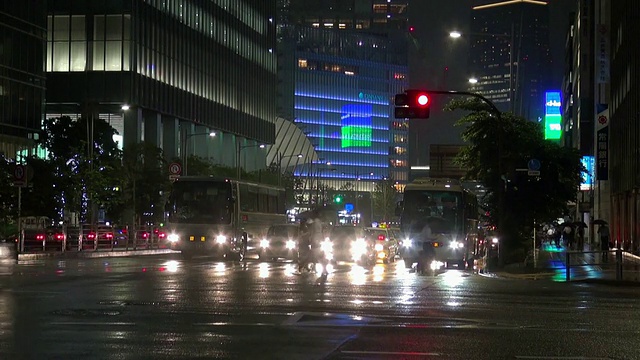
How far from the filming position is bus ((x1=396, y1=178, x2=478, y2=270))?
4028 cm

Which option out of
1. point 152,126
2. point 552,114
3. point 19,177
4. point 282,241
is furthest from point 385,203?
point 19,177

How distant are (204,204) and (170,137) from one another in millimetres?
53124

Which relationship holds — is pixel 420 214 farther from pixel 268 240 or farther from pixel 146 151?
pixel 146 151

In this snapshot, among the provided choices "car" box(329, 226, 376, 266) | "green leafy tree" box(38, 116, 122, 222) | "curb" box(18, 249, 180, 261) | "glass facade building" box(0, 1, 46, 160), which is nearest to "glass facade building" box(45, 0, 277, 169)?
"glass facade building" box(0, 1, 46, 160)

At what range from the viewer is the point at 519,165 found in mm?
48656

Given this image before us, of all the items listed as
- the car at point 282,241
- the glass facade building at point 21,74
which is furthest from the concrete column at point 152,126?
the car at point 282,241

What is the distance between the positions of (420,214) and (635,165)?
51.8 feet

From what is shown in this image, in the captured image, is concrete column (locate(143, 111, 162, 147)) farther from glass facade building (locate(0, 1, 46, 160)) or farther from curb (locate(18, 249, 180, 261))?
curb (locate(18, 249, 180, 261))

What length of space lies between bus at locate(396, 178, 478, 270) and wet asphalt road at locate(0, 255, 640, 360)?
1258 cm

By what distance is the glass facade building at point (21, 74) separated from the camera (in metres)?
72.2

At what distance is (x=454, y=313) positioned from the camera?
1858 centimetres

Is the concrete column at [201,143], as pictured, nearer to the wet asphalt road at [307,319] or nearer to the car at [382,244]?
the car at [382,244]

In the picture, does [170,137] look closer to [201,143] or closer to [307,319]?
[201,143]

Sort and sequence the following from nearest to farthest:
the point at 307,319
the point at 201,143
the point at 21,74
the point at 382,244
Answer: the point at 307,319 < the point at 382,244 < the point at 21,74 < the point at 201,143
